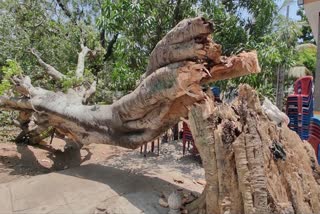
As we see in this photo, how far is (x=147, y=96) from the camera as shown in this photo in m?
3.59

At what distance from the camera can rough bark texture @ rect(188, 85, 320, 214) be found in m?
2.76

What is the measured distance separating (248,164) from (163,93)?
1191mm

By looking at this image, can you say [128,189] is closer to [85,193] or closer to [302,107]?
[85,193]

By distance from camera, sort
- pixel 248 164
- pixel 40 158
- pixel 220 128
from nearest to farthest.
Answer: pixel 248 164 < pixel 220 128 < pixel 40 158

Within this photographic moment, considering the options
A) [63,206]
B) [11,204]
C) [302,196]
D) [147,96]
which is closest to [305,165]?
[302,196]

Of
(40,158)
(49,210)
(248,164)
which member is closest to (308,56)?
(40,158)

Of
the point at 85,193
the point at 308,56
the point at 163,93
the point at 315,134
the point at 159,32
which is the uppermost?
the point at 308,56

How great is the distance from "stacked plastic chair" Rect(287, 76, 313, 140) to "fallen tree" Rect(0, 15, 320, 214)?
1.19m

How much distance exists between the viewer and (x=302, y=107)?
14.5 ft

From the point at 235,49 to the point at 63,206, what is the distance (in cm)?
377

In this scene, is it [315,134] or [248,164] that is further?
[315,134]

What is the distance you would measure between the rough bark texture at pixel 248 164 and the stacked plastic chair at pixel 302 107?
1347 mm

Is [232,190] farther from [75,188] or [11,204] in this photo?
[11,204]

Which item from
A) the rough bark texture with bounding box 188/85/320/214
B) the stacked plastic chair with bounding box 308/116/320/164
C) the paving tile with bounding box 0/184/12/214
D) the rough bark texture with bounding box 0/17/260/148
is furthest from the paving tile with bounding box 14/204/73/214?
the stacked plastic chair with bounding box 308/116/320/164
